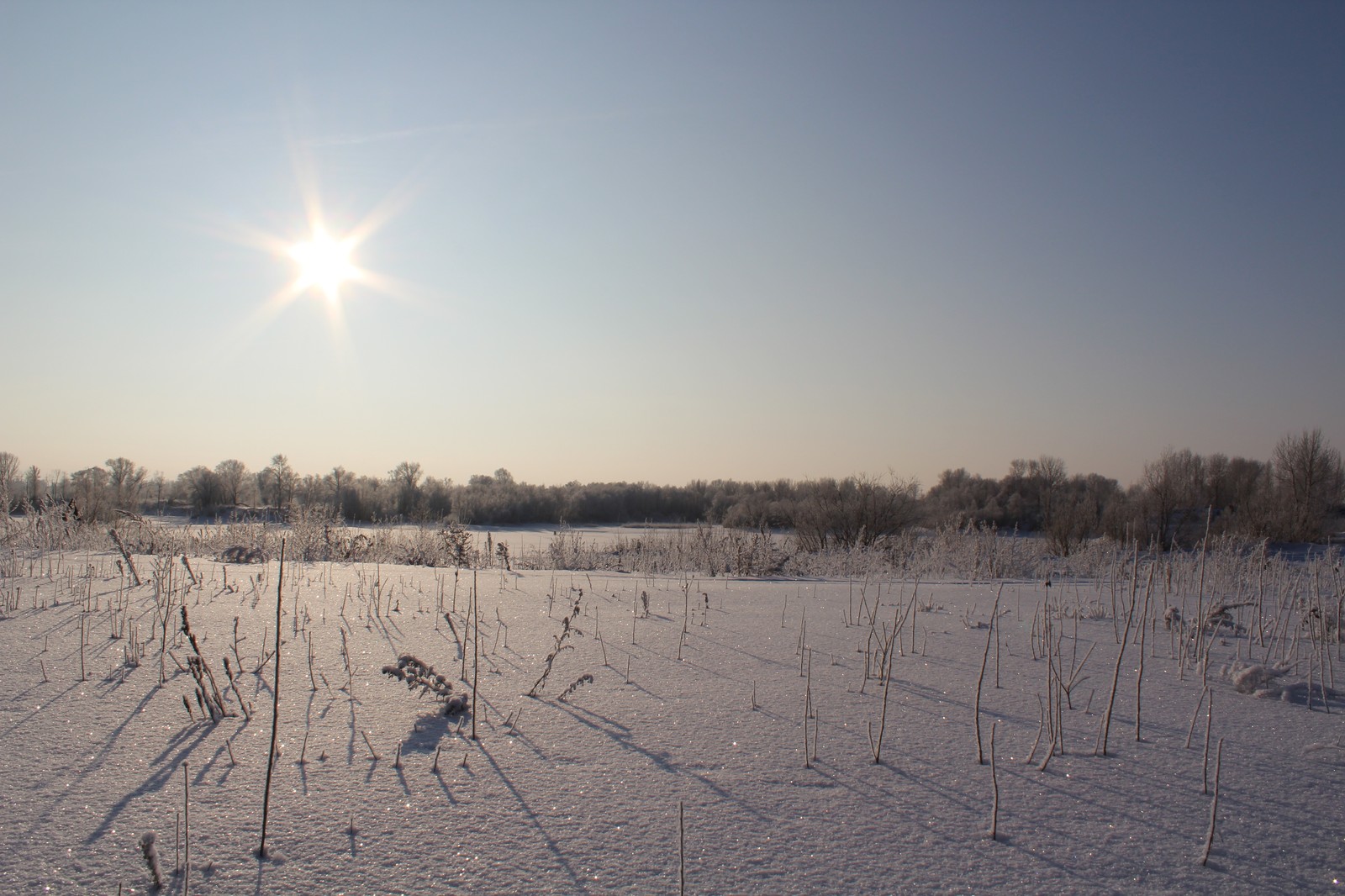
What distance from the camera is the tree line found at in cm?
1714

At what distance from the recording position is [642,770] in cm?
235

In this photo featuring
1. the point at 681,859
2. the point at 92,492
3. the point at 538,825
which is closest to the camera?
the point at 681,859

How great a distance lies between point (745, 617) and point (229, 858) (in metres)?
3.86

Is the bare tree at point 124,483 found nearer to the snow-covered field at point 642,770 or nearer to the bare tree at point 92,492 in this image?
the bare tree at point 92,492

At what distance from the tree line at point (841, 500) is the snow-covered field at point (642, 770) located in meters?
7.59

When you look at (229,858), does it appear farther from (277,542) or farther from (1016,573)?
(1016,573)

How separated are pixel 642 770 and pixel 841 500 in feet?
52.5

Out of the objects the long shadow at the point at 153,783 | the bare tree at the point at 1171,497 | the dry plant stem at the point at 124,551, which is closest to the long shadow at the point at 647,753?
the long shadow at the point at 153,783

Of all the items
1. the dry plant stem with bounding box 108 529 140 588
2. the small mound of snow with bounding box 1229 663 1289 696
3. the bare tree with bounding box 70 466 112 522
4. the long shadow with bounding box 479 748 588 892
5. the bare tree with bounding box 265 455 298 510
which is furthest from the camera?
the bare tree with bounding box 265 455 298 510

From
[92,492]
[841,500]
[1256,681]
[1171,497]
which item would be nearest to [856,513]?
[841,500]

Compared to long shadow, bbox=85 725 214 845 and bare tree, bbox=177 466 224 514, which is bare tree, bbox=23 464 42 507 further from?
long shadow, bbox=85 725 214 845

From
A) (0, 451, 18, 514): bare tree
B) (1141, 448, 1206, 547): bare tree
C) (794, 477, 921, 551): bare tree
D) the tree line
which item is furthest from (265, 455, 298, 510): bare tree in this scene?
(1141, 448, 1206, 547): bare tree

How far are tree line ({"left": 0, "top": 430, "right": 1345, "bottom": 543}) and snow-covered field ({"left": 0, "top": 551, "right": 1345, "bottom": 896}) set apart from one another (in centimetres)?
759

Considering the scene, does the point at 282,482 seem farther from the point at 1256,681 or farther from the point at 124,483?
the point at 1256,681
